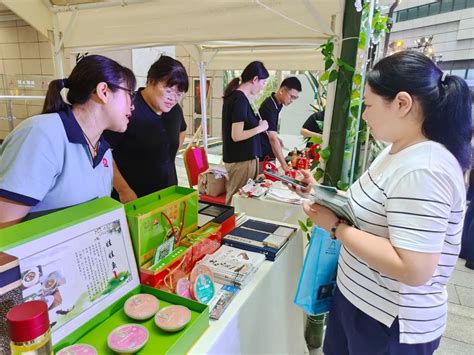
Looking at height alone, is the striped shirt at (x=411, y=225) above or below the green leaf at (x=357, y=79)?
below

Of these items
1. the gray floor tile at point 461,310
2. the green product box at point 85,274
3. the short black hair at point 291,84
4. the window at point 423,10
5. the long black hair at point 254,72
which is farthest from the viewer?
the short black hair at point 291,84

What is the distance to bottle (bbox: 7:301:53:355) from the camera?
39cm

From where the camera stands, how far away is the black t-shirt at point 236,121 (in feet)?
6.98

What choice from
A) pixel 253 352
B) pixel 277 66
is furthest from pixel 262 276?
pixel 277 66


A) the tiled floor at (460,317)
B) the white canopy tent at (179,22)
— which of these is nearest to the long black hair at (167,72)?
A: the white canopy tent at (179,22)

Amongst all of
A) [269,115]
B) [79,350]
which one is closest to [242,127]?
[269,115]

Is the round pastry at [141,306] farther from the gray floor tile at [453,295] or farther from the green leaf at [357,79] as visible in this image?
the gray floor tile at [453,295]

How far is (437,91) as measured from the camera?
2.28 feet

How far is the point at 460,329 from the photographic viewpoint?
1.84m

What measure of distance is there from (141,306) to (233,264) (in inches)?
12.6

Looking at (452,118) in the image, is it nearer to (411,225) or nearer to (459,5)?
(411,225)

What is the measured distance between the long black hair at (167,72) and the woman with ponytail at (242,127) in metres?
0.72

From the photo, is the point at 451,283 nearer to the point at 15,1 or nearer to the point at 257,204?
the point at 257,204

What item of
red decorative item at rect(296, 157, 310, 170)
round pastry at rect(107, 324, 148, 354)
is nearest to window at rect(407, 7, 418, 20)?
red decorative item at rect(296, 157, 310, 170)
